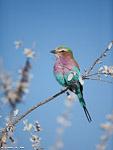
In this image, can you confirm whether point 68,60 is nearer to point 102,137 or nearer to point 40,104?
point 40,104

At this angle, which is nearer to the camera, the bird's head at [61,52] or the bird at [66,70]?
the bird at [66,70]

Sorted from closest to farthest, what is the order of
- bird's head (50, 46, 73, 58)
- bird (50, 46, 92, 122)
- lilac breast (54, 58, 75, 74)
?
bird (50, 46, 92, 122) < lilac breast (54, 58, 75, 74) < bird's head (50, 46, 73, 58)

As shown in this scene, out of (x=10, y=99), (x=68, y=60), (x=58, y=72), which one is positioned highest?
(x=68, y=60)

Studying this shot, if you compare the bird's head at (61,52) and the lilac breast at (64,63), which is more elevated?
the bird's head at (61,52)

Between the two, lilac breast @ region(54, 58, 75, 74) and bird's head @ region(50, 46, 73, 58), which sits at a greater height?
bird's head @ region(50, 46, 73, 58)

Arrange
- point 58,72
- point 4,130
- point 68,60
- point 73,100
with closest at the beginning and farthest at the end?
1. point 73,100
2. point 4,130
3. point 58,72
4. point 68,60

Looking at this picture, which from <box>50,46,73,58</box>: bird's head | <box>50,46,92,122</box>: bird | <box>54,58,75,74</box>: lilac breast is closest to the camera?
<box>50,46,92,122</box>: bird

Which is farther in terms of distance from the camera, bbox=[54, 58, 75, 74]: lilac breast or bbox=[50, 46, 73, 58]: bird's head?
bbox=[50, 46, 73, 58]: bird's head

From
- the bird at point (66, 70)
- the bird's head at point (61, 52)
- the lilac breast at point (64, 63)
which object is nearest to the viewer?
the bird at point (66, 70)

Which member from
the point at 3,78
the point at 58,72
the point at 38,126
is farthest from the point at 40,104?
the point at 58,72

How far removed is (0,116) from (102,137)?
46cm

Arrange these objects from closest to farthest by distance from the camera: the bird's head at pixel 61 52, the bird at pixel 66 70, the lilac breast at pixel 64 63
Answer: the bird at pixel 66 70
the lilac breast at pixel 64 63
the bird's head at pixel 61 52

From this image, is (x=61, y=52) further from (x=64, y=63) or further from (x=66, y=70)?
(x=66, y=70)

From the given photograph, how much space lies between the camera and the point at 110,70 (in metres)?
0.95
